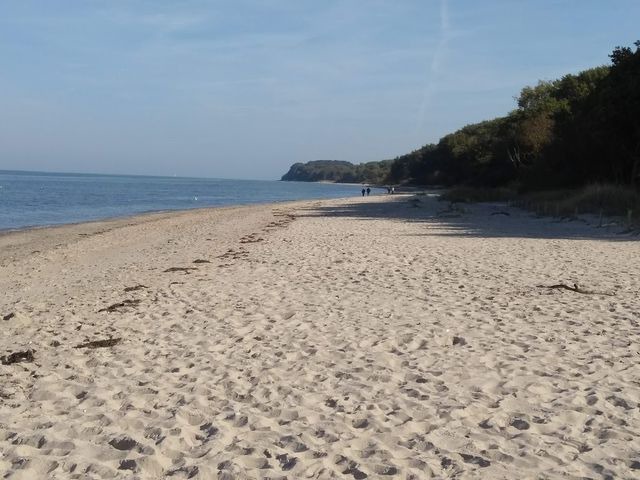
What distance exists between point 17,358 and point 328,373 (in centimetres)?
343

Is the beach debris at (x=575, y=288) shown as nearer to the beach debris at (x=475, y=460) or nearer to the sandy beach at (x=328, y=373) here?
the sandy beach at (x=328, y=373)

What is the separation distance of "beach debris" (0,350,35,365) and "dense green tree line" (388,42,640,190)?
3033 centimetres

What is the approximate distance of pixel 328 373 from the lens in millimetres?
5922

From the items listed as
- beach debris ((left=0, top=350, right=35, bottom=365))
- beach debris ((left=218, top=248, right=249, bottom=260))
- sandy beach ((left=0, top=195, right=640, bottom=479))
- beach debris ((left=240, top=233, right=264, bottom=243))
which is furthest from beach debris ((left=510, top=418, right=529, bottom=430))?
beach debris ((left=240, top=233, right=264, bottom=243))

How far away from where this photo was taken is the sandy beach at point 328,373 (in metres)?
4.14

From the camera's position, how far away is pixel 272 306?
8.99 metres

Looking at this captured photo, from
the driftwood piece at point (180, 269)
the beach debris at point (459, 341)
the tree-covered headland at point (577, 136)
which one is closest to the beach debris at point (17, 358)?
the beach debris at point (459, 341)

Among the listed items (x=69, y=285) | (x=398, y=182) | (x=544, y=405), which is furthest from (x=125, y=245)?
(x=398, y=182)

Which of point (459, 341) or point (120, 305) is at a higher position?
point (459, 341)

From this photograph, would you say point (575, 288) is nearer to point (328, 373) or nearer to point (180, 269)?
point (328, 373)

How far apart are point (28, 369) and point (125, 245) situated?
1506cm

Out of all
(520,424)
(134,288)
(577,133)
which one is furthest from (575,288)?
(577,133)

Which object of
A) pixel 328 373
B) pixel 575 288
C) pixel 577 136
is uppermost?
pixel 577 136

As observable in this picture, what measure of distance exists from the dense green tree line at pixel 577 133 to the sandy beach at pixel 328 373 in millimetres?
21851
